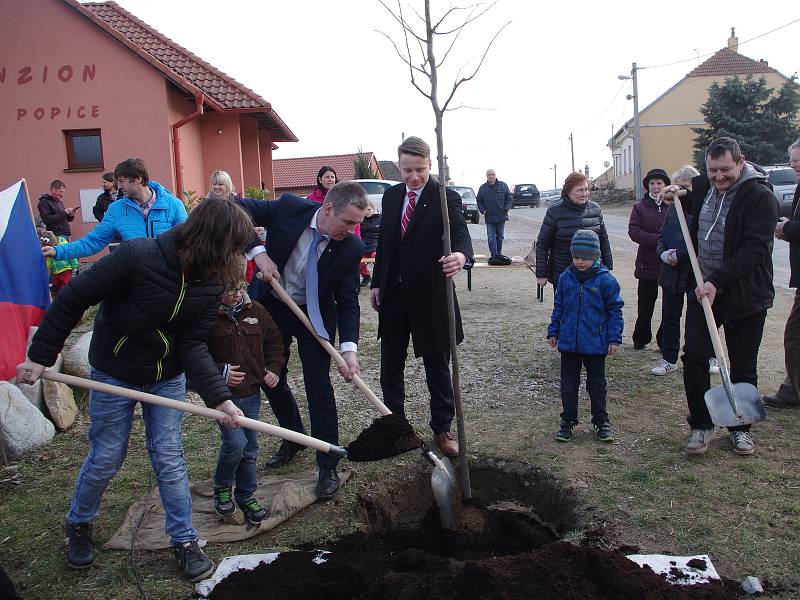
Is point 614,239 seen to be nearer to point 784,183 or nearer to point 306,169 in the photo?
point 784,183

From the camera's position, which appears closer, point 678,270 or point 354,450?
point 354,450

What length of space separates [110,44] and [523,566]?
1411 cm

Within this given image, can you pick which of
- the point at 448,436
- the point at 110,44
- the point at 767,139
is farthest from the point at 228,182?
the point at 767,139

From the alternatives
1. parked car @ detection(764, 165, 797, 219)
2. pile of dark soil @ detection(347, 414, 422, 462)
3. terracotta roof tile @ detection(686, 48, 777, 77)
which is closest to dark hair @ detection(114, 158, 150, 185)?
pile of dark soil @ detection(347, 414, 422, 462)

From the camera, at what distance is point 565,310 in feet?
15.8

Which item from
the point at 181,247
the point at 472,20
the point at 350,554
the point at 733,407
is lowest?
the point at 350,554

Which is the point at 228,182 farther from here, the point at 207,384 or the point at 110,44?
the point at 110,44

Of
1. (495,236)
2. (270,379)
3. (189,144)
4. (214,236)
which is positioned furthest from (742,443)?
(189,144)

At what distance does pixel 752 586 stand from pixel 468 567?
50.6 inches

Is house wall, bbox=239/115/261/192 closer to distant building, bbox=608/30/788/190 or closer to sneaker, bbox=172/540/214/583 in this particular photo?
sneaker, bbox=172/540/214/583

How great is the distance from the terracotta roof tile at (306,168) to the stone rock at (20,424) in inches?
1318

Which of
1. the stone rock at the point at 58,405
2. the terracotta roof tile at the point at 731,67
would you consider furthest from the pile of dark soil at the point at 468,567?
the terracotta roof tile at the point at 731,67

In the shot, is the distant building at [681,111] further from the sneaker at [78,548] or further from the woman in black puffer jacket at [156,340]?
the sneaker at [78,548]

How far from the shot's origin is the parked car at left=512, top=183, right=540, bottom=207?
4225 cm
